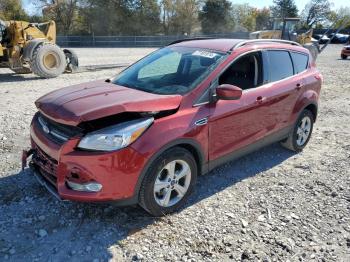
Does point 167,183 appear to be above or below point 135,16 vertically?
below

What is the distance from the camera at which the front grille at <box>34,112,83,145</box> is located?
334cm

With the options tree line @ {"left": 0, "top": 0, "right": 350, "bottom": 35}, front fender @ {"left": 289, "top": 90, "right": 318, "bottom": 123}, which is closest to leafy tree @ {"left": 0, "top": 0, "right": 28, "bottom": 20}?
tree line @ {"left": 0, "top": 0, "right": 350, "bottom": 35}

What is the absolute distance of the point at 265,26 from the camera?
190ft

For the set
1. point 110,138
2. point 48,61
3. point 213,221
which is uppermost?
point 110,138

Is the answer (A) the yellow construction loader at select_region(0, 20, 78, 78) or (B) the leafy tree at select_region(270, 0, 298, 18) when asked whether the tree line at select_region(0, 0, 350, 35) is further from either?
(A) the yellow construction loader at select_region(0, 20, 78, 78)

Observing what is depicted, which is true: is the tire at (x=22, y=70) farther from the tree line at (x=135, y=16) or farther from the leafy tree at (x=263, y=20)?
the leafy tree at (x=263, y=20)

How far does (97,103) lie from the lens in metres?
3.42

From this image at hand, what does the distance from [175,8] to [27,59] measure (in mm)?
35963

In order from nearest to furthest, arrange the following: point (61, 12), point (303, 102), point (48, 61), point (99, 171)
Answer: point (99, 171), point (303, 102), point (48, 61), point (61, 12)

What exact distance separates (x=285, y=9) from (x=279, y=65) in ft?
200

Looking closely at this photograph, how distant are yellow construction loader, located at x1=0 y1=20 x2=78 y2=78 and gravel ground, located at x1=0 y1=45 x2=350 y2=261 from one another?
24.1ft

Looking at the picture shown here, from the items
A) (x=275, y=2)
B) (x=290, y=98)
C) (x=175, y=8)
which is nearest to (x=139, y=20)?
(x=175, y=8)

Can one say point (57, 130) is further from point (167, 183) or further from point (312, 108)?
point (312, 108)

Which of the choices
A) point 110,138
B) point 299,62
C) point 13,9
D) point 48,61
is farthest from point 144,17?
point 110,138
